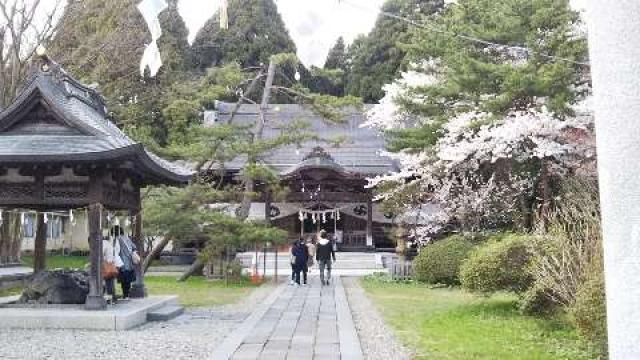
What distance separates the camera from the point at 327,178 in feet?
106

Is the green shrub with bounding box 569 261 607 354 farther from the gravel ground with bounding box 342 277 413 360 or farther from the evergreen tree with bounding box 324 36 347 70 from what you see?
the evergreen tree with bounding box 324 36 347 70

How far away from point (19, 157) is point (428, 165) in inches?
476

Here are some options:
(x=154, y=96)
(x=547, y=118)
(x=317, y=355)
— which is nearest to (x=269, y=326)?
(x=317, y=355)

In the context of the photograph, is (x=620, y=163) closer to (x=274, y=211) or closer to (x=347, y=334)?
(x=347, y=334)

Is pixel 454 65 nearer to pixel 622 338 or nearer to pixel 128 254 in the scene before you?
pixel 128 254

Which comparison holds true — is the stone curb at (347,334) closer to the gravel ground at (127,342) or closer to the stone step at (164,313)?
the gravel ground at (127,342)

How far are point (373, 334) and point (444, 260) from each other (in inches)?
344

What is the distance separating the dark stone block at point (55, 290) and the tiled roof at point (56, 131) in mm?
2276

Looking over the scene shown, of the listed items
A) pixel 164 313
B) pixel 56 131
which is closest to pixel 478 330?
pixel 164 313

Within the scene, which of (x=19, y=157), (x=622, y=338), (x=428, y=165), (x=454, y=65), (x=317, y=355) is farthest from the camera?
(x=428, y=165)

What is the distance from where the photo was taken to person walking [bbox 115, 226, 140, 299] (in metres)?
12.7

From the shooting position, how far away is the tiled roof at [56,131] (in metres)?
10.2

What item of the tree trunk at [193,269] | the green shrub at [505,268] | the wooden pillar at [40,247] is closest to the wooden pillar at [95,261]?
the wooden pillar at [40,247]

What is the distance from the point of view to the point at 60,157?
1019cm
